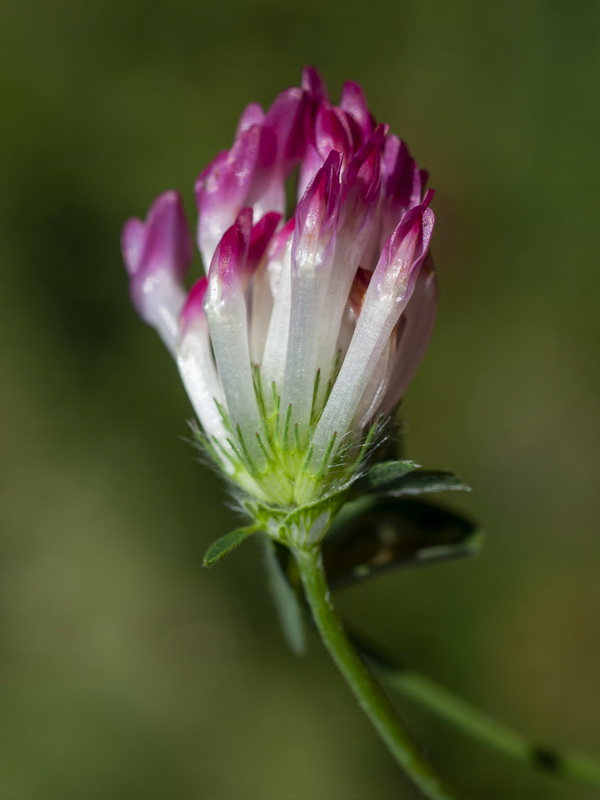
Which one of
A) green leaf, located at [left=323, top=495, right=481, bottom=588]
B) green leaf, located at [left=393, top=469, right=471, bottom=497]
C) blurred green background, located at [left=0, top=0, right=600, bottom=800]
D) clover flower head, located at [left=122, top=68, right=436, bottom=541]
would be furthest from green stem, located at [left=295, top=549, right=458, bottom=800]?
blurred green background, located at [left=0, top=0, right=600, bottom=800]

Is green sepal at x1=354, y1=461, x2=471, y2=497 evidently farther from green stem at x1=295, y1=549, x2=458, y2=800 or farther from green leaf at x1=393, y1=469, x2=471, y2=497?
green stem at x1=295, y1=549, x2=458, y2=800

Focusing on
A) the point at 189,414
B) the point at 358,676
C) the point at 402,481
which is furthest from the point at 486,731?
the point at 189,414

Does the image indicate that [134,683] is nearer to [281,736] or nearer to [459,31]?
[281,736]

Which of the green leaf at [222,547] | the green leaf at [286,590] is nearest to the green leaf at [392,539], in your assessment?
the green leaf at [286,590]

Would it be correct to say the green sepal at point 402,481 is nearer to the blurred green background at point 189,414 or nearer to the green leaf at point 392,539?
the green leaf at point 392,539

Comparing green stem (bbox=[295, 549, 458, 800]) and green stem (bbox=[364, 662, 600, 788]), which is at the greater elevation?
green stem (bbox=[295, 549, 458, 800])

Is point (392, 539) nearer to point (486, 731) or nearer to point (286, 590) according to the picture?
point (286, 590)
